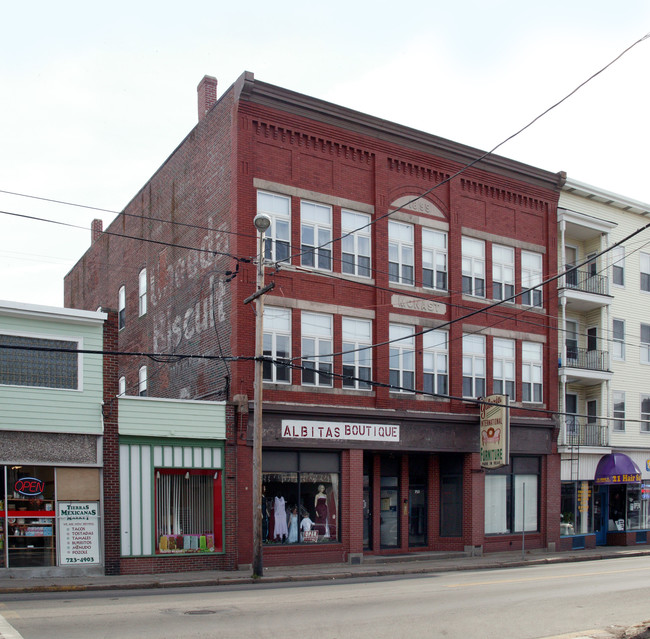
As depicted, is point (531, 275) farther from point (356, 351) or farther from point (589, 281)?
point (356, 351)

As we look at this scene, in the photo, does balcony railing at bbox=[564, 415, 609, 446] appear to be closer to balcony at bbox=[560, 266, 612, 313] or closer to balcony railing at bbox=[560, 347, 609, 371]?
balcony railing at bbox=[560, 347, 609, 371]

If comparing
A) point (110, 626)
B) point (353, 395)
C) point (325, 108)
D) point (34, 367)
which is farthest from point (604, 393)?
point (110, 626)

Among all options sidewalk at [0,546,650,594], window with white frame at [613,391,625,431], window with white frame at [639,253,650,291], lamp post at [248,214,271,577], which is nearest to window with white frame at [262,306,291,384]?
lamp post at [248,214,271,577]

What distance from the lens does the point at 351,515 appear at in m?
25.8

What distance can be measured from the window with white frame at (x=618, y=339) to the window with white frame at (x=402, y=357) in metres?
11.2

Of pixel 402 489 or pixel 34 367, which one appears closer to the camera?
pixel 34 367

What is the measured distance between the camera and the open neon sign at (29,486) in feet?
66.8

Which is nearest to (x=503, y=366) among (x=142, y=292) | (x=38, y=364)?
(x=142, y=292)

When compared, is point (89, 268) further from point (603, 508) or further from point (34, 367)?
point (603, 508)

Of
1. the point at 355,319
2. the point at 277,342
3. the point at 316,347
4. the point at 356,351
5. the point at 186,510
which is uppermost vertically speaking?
the point at 355,319

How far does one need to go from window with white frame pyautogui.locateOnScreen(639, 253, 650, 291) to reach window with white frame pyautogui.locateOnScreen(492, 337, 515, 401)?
365 inches

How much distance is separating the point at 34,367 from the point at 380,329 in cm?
1118

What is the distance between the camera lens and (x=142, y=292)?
3300 centimetres

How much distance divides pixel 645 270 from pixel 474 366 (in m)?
11.9
